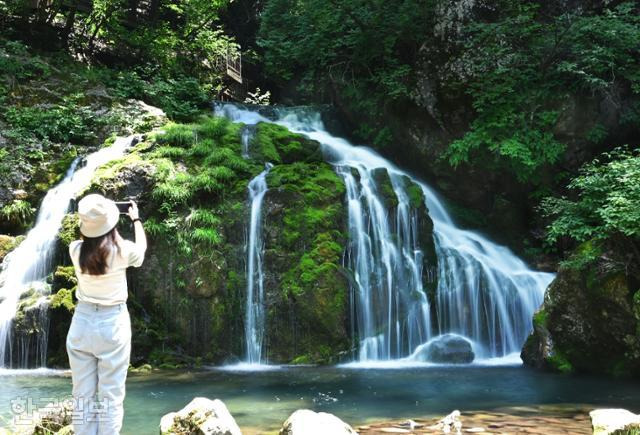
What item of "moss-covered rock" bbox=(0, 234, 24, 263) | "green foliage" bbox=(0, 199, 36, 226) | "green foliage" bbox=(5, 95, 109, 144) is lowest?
"moss-covered rock" bbox=(0, 234, 24, 263)

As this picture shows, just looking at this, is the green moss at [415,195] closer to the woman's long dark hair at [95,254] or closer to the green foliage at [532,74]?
the green foliage at [532,74]

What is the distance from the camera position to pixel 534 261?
14.5 metres

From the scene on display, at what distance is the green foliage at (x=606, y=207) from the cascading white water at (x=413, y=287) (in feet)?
6.58

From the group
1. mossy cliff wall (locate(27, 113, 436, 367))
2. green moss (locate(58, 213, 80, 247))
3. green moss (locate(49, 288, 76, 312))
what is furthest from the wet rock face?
green moss (locate(58, 213, 80, 247))

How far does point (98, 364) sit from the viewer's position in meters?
3.68

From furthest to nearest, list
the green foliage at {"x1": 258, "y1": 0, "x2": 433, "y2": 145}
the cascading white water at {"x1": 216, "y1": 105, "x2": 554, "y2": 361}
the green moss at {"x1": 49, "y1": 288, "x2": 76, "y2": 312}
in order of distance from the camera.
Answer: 1. the green foliage at {"x1": 258, "y1": 0, "x2": 433, "y2": 145}
2. the cascading white water at {"x1": 216, "y1": 105, "x2": 554, "y2": 361}
3. the green moss at {"x1": 49, "y1": 288, "x2": 76, "y2": 312}

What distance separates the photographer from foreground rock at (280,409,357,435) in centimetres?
461

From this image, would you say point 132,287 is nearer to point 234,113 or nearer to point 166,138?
point 166,138

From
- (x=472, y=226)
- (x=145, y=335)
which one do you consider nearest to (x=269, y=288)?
(x=145, y=335)

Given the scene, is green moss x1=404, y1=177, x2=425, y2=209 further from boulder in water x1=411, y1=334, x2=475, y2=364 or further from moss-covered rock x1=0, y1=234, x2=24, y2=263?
moss-covered rock x1=0, y1=234, x2=24, y2=263

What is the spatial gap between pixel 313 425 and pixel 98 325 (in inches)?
78.2

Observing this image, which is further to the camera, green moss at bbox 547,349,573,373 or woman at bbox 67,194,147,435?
green moss at bbox 547,349,573,373

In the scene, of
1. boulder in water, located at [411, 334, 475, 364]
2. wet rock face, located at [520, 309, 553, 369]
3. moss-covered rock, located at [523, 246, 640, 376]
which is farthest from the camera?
boulder in water, located at [411, 334, 475, 364]

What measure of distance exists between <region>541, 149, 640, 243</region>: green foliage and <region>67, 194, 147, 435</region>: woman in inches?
317
